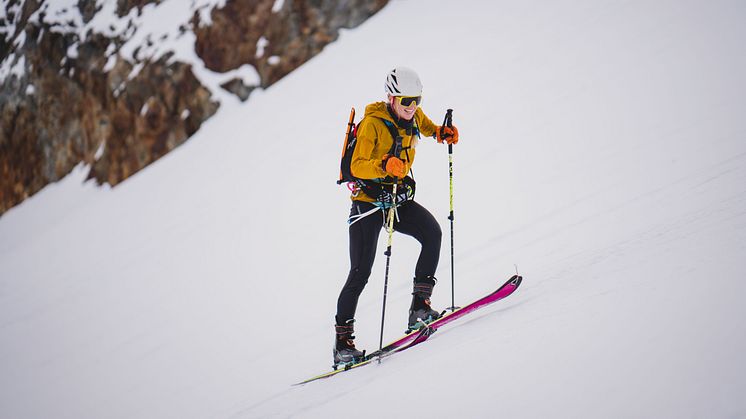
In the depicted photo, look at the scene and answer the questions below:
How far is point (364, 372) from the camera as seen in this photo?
14.1 feet

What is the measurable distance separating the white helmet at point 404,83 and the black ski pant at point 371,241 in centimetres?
101

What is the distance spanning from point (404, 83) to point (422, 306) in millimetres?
2073

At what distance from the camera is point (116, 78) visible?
18656 millimetres

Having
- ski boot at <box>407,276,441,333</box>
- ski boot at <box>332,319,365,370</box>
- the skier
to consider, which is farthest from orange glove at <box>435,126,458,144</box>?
ski boot at <box>332,319,365,370</box>

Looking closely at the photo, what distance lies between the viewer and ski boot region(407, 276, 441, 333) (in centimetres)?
462

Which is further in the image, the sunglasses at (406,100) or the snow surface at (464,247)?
the sunglasses at (406,100)

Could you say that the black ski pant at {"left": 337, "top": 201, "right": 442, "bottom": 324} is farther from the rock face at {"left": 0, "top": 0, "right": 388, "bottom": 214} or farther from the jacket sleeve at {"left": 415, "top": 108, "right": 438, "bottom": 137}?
the rock face at {"left": 0, "top": 0, "right": 388, "bottom": 214}

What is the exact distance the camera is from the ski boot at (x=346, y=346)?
4613mm

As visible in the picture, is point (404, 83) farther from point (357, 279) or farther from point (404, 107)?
point (357, 279)

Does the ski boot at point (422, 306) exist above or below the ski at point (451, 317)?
above

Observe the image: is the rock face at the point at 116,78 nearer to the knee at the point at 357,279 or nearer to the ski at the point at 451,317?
the knee at the point at 357,279

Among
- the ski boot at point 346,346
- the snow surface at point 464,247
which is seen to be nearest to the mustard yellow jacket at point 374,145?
the ski boot at point 346,346

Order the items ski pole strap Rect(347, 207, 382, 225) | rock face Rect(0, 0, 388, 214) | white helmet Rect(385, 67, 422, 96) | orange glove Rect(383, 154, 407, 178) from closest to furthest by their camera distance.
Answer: orange glove Rect(383, 154, 407, 178) < white helmet Rect(385, 67, 422, 96) < ski pole strap Rect(347, 207, 382, 225) < rock face Rect(0, 0, 388, 214)

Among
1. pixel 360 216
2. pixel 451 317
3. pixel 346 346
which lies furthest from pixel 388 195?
pixel 346 346
